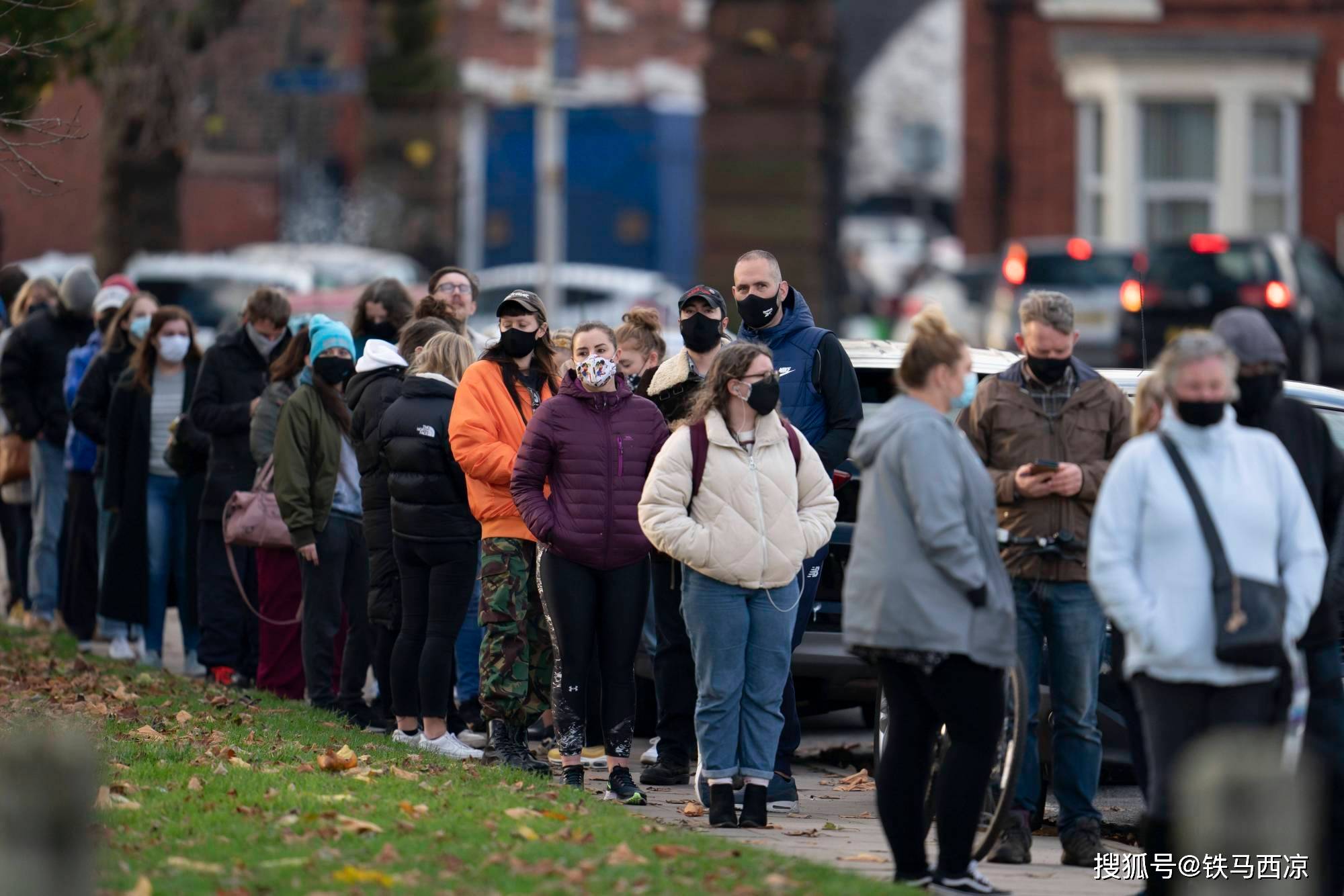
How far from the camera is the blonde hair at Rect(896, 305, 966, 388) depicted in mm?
7344

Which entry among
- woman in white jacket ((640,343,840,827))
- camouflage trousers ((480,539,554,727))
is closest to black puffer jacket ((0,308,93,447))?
camouflage trousers ((480,539,554,727))

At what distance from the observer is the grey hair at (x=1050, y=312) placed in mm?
8305

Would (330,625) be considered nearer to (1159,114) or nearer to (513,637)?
(513,637)

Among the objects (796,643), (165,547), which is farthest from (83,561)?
(796,643)

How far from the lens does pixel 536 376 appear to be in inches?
392

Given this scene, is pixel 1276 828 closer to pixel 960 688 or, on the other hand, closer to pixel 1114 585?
pixel 1114 585

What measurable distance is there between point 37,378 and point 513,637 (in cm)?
560

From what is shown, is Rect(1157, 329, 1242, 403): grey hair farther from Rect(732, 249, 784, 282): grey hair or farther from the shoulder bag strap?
Rect(732, 249, 784, 282): grey hair

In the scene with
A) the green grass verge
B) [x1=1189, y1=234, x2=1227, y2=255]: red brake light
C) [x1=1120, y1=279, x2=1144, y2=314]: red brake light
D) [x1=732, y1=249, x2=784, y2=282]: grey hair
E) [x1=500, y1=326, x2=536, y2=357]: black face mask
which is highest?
[x1=1189, y1=234, x2=1227, y2=255]: red brake light

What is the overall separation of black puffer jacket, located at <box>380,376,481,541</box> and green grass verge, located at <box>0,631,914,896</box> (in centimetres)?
96

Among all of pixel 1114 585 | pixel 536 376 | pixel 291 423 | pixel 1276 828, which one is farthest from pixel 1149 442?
pixel 291 423

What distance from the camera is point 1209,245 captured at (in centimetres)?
2678

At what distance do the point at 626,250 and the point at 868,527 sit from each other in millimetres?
31212

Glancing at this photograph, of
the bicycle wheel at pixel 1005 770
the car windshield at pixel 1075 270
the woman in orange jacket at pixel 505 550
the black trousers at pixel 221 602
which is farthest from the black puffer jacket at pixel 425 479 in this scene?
the car windshield at pixel 1075 270
